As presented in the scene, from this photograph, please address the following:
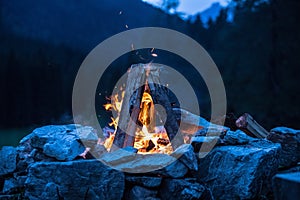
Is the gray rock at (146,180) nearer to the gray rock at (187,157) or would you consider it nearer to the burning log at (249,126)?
the gray rock at (187,157)

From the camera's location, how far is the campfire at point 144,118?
3.15 meters

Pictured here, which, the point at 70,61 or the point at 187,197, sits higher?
the point at 70,61

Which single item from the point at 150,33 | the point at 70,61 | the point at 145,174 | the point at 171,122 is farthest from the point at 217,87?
the point at 145,174

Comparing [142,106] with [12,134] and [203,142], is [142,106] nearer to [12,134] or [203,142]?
[203,142]

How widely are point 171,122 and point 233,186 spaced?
0.99 meters

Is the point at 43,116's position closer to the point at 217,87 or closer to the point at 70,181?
the point at 70,181

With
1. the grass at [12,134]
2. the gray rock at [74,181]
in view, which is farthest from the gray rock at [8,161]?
the grass at [12,134]

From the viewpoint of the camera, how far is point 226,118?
418cm

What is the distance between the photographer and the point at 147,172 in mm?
2457

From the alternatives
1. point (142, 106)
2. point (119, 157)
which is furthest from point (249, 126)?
point (119, 157)

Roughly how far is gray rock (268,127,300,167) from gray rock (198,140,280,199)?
67cm

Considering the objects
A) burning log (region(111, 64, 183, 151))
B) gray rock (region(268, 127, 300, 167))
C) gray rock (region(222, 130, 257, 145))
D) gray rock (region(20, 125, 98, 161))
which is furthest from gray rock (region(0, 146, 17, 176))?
gray rock (region(268, 127, 300, 167))

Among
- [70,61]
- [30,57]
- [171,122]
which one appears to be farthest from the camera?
[70,61]

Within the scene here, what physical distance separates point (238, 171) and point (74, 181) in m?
1.45
